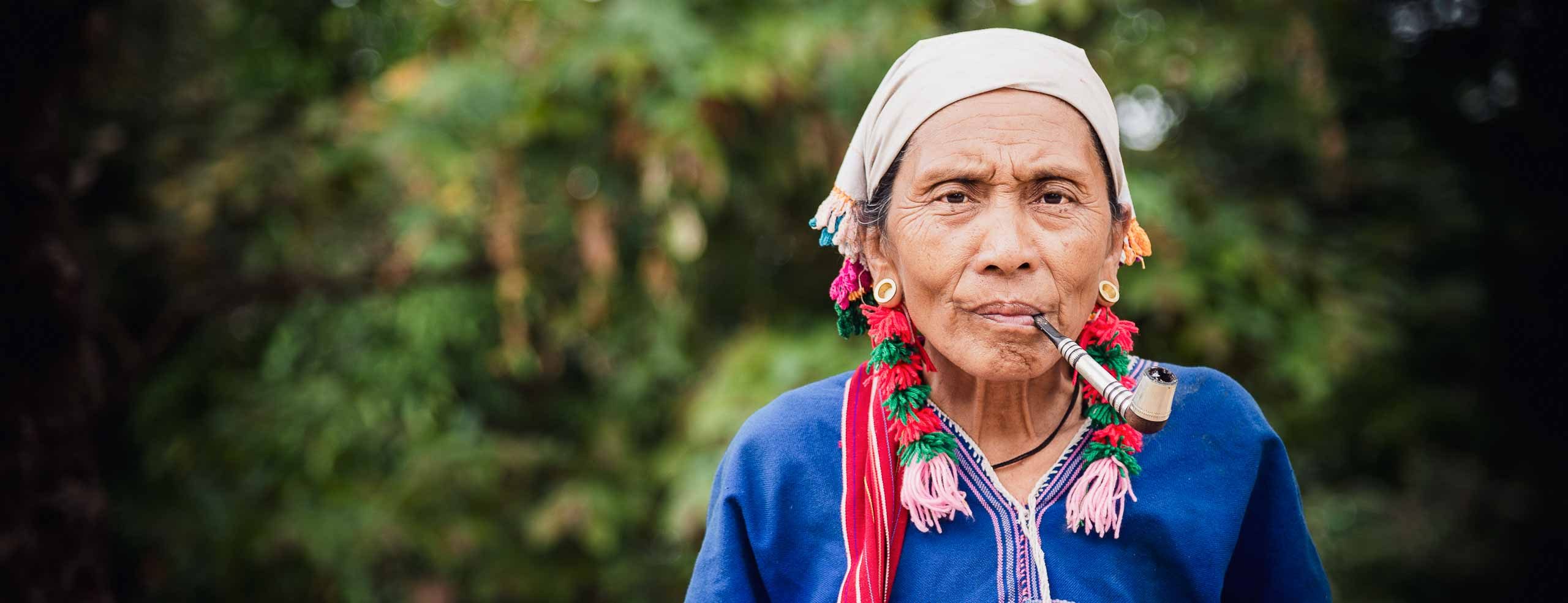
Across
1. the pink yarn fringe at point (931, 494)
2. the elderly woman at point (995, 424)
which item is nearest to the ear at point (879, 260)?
the elderly woman at point (995, 424)

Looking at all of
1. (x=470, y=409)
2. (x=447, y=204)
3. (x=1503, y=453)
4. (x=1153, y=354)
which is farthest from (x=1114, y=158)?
(x=1503, y=453)

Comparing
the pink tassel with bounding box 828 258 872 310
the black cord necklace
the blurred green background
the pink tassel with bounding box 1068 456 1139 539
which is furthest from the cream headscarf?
the blurred green background

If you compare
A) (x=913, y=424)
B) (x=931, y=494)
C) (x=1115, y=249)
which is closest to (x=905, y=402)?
(x=913, y=424)

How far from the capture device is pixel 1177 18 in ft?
15.7

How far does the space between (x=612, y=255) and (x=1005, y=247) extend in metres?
3.46

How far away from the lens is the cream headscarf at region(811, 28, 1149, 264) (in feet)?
5.26

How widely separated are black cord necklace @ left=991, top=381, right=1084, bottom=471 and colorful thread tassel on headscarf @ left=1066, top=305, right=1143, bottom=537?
3cm

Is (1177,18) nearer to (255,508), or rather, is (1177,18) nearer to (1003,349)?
(1003,349)

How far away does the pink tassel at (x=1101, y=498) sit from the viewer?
1.63 m

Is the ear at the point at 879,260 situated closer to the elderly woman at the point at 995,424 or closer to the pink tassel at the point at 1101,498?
the elderly woman at the point at 995,424

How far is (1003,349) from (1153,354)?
3.34m

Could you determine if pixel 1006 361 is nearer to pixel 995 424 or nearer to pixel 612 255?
pixel 995 424

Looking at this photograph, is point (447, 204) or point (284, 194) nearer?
point (447, 204)

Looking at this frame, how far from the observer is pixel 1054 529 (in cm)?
166
